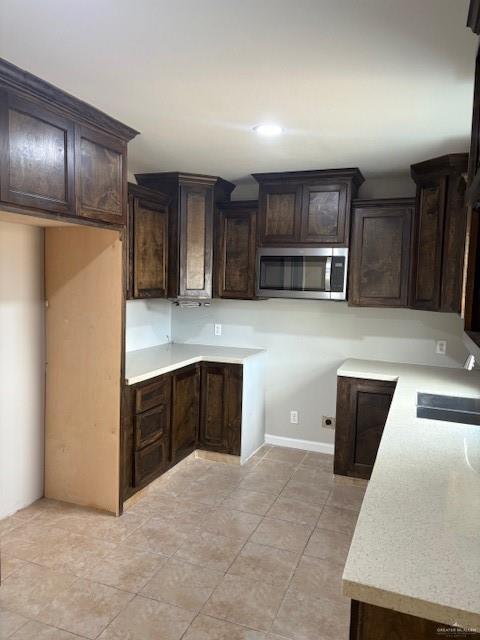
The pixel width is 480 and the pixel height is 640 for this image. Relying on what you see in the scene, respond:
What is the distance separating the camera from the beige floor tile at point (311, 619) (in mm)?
2010

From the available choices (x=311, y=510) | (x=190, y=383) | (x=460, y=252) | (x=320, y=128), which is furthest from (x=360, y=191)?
(x=311, y=510)

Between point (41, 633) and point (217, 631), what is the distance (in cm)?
75

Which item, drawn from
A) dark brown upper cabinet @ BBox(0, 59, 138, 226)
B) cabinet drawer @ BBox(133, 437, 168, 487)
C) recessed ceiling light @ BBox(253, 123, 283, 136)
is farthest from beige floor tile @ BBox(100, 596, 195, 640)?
recessed ceiling light @ BBox(253, 123, 283, 136)

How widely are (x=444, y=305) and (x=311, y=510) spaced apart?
1648mm

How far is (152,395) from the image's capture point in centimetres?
325

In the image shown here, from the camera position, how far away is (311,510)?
312cm

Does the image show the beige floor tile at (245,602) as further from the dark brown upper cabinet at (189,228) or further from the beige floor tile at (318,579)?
the dark brown upper cabinet at (189,228)

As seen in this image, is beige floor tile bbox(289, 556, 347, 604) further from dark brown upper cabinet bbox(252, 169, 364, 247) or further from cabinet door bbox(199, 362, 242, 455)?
dark brown upper cabinet bbox(252, 169, 364, 247)

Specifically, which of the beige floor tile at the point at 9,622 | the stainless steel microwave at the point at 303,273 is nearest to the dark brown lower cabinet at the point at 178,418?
the stainless steel microwave at the point at 303,273

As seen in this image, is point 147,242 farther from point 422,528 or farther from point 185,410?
point 422,528

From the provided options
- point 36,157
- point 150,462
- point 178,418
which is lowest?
point 150,462

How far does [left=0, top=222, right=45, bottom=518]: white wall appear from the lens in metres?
2.84

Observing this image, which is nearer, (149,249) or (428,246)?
(428,246)

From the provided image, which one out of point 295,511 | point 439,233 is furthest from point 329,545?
point 439,233
